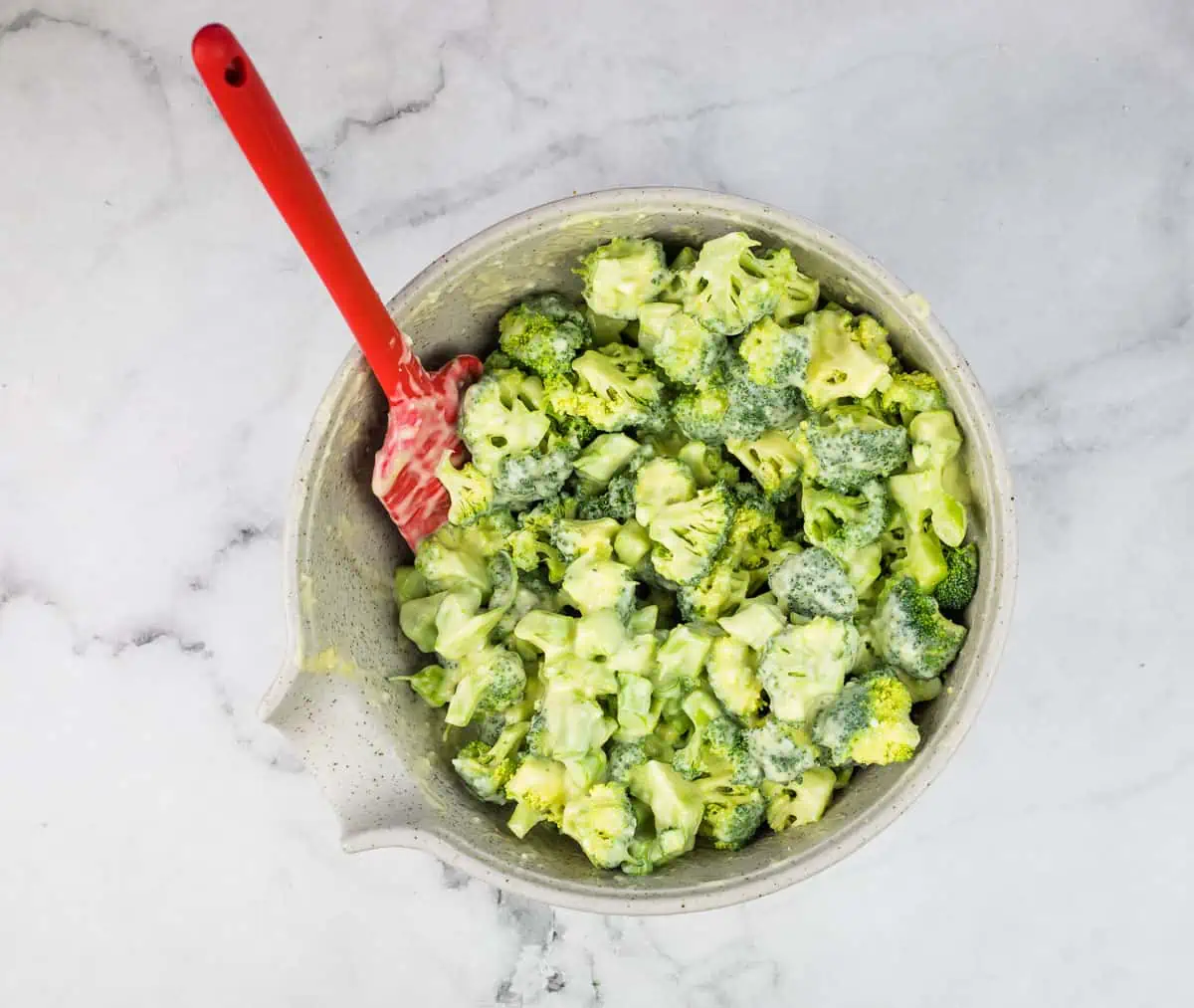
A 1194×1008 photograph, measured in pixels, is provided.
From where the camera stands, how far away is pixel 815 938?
2.41 m

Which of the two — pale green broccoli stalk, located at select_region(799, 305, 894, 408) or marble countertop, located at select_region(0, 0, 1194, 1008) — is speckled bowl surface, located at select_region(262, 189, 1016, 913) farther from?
marble countertop, located at select_region(0, 0, 1194, 1008)

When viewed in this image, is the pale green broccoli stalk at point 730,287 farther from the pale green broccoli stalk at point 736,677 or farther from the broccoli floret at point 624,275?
the pale green broccoli stalk at point 736,677

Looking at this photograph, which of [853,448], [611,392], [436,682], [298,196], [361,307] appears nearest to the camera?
[298,196]

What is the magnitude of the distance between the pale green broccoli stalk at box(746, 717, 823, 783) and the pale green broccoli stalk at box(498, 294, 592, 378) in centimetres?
65

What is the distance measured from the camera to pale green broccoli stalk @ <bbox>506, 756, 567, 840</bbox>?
1948mm

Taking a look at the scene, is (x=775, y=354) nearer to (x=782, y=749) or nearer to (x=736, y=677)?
(x=736, y=677)

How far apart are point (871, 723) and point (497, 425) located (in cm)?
74

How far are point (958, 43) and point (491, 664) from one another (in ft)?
4.87

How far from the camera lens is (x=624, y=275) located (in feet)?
6.39

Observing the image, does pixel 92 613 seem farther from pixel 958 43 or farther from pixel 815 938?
pixel 958 43

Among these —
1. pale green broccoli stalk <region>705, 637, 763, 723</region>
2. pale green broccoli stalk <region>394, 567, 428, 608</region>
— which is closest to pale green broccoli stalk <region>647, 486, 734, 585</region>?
pale green broccoli stalk <region>705, 637, 763, 723</region>

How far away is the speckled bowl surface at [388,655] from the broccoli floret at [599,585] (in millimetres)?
360

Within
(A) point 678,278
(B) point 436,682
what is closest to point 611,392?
(A) point 678,278

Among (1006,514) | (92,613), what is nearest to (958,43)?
(1006,514)
